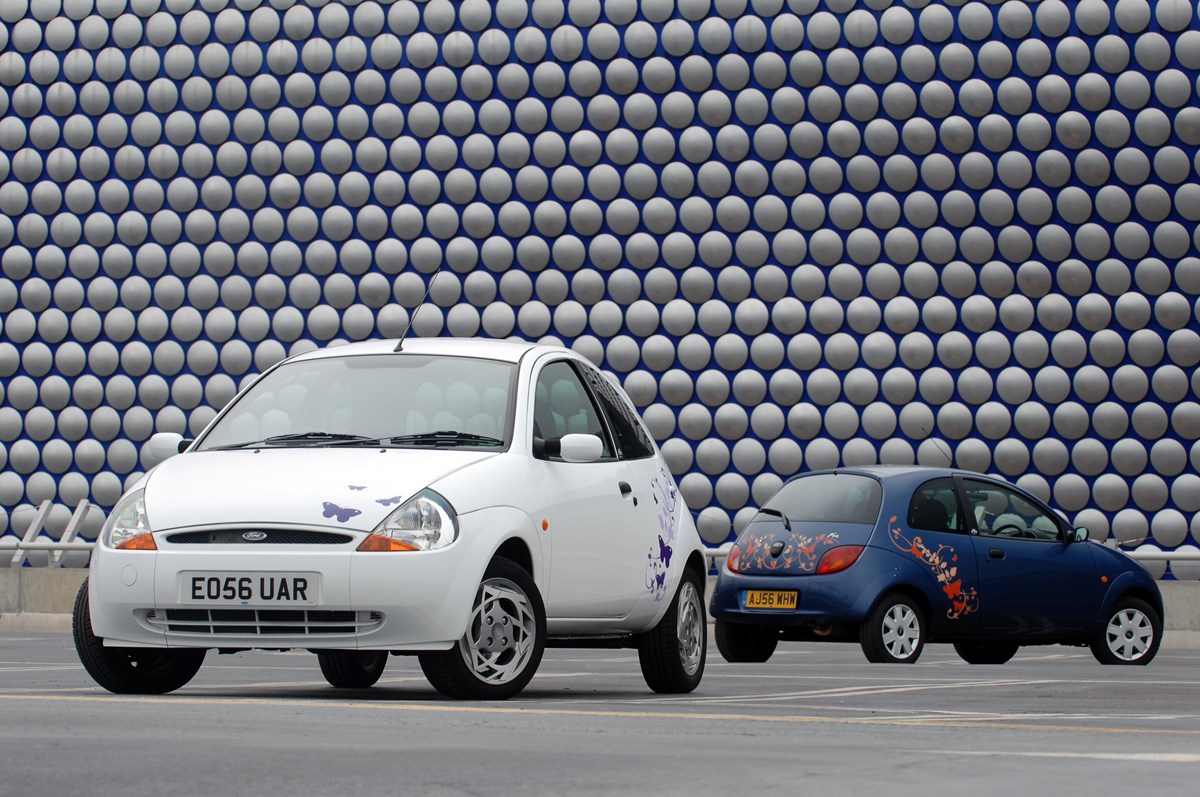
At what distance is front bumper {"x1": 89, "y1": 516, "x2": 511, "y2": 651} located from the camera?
739 centimetres

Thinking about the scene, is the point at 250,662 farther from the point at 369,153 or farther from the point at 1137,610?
the point at 369,153

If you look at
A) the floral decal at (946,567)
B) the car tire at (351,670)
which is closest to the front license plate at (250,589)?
the car tire at (351,670)

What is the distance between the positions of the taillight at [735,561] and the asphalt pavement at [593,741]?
377 cm

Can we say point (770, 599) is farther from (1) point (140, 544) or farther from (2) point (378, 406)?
(1) point (140, 544)

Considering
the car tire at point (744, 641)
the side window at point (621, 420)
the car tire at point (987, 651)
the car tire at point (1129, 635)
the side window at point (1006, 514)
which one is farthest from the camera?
the car tire at point (987, 651)

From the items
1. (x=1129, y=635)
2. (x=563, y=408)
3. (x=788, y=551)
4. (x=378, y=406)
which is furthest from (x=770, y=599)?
(x=378, y=406)

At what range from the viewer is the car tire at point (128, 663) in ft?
26.3

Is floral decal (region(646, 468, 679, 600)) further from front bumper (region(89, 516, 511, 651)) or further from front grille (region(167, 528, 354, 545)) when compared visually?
front grille (region(167, 528, 354, 545))

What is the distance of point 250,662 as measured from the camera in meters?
12.9

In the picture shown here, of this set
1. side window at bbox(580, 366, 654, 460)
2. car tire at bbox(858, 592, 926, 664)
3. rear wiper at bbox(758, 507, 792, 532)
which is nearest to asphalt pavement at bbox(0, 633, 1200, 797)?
side window at bbox(580, 366, 654, 460)

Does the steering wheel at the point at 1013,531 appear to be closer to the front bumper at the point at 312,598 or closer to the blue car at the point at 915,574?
the blue car at the point at 915,574

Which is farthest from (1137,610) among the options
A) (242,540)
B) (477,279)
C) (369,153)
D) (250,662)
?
(369,153)

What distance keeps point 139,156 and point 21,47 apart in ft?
7.92

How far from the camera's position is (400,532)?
746 cm
